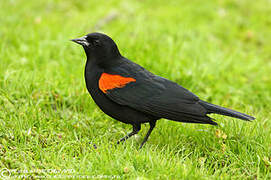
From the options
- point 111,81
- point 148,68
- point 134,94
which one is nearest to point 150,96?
point 134,94

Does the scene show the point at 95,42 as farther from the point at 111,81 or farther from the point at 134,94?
the point at 134,94

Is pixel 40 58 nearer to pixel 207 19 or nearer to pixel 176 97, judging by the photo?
pixel 176 97

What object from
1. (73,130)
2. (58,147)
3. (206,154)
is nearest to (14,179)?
(58,147)

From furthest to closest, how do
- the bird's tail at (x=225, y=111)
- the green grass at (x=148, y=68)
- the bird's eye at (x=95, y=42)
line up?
the bird's eye at (x=95, y=42)
the bird's tail at (x=225, y=111)
the green grass at (x=148, y=68)

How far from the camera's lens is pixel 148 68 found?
18.2ft

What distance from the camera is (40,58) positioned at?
5934 mm

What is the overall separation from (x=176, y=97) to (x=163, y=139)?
67cm

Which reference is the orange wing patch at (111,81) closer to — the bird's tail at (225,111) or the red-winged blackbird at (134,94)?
the red-winged blackbird at (134,94)

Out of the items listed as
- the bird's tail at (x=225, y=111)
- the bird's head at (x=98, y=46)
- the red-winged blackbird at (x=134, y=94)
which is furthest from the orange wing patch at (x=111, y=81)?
the bird's tail at (x=225, y=111)

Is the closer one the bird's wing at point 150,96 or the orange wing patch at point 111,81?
the bird's wing at point 150,96

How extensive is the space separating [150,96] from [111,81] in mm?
461

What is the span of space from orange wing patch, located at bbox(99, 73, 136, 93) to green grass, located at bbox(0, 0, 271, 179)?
59 cm

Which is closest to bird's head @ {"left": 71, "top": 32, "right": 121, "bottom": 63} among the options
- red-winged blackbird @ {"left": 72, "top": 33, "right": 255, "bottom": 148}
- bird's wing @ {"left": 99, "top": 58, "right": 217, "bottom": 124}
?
red-winged blackbird @ {"left": 72, "top": 33, "right": 255, "bottom": 148}

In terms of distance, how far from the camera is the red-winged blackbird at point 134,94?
360 centimetres
